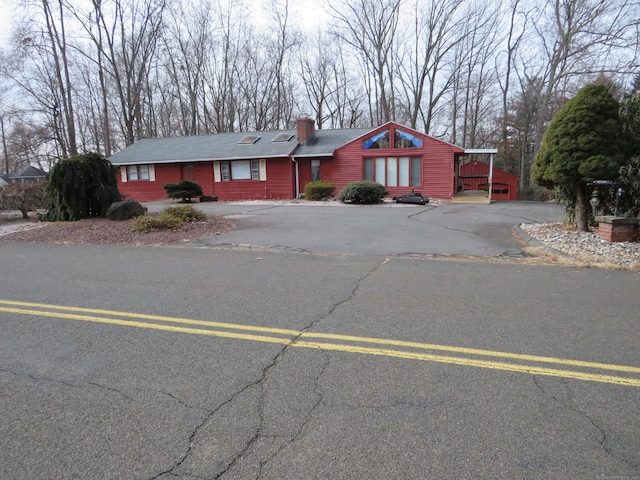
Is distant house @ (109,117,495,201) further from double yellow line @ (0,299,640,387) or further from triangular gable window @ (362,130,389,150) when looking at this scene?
double yellow line @ (0,299,640,387)

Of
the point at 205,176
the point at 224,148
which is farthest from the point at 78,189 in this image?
the point at 224,148

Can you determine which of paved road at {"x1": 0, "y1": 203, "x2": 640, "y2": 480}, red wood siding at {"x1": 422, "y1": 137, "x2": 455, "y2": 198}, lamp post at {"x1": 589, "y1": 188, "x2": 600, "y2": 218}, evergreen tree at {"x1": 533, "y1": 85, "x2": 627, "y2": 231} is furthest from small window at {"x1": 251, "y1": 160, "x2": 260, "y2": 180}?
paved road at {"x1": 0, "y1": 203, "x2": 640, "y2": 480}

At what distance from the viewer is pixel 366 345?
3852 mm

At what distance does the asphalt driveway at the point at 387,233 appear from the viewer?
9.05 m

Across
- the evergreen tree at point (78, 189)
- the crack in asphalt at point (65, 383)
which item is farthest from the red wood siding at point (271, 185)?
the crack in asphalt at point (65, 383)

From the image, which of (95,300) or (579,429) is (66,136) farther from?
(579,429)

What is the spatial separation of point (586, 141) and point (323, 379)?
900 centimetres

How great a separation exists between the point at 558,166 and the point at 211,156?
22257 mm

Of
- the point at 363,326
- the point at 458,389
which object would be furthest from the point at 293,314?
the point at 458,389

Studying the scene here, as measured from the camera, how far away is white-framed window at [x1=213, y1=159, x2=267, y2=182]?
26641 mm

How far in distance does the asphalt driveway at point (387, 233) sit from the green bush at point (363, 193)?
437cm

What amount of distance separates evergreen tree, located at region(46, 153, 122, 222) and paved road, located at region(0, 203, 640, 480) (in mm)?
10139

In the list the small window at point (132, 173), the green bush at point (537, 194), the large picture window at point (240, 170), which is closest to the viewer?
the large picture window at point (240, 170)

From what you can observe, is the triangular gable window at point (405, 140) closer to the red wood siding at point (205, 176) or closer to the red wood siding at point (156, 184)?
the red wood siding at point (205, 176)
